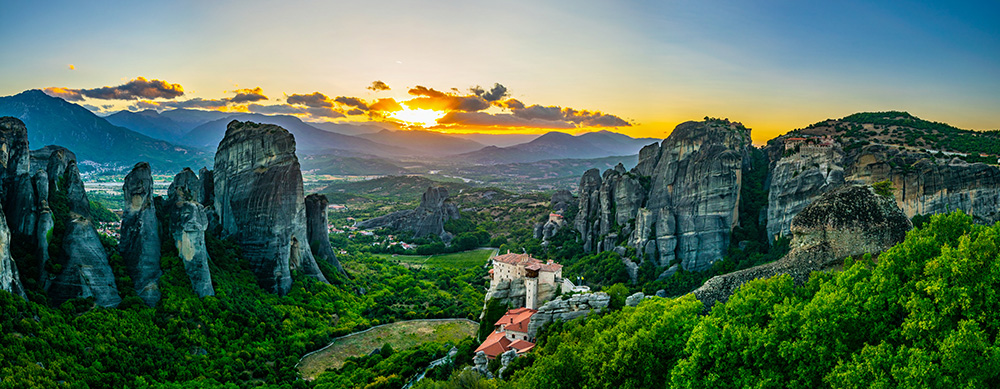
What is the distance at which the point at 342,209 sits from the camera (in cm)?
14338

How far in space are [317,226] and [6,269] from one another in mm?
33106

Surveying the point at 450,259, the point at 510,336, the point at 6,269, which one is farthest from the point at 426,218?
the point at 6,269

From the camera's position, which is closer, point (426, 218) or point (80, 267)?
point (80, 267)

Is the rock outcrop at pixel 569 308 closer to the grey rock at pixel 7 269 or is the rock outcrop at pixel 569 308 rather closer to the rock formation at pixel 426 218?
the grey rock at pixel 7 269

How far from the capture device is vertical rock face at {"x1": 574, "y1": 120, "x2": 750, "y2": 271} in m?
54.4

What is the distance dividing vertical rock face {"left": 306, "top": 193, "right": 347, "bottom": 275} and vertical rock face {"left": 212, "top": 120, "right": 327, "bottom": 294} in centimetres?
643

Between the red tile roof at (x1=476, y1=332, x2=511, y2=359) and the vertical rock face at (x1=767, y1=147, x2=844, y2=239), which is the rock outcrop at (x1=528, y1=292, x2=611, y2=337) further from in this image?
the vertical rock face at (x1=767, y1=147, x2=844, y2=239)

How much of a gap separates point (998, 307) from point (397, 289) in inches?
2199

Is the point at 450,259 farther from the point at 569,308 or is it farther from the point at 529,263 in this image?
the point at 569,308

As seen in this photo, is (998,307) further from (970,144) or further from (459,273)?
(459,273)

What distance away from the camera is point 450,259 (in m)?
85.5

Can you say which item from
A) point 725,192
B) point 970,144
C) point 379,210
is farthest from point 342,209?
point 970,144

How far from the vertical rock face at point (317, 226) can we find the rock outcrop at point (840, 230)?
48.2 m

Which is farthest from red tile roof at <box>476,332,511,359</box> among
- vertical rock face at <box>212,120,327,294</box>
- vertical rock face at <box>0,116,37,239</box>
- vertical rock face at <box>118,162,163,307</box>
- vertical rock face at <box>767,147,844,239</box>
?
vertical rock face at <box>767,147,844,239</box>
